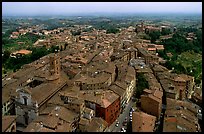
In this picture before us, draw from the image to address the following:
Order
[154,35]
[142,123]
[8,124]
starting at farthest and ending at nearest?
1. [154,35]
2. [142,123]
3. [8,124]

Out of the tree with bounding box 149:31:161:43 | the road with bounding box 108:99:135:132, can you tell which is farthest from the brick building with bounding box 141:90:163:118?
the tree with bounding box 149:31:161:43

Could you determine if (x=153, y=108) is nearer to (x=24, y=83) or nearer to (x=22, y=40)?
(x=24, y=83)

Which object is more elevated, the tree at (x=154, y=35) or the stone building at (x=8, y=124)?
the tree at (x=154, y=35)

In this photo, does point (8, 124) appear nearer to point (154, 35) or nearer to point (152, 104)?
point (152, 104)

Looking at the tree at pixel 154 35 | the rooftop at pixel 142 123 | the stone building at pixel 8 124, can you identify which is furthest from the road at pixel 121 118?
the tree at pixel 154 35

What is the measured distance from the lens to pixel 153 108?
1308cm

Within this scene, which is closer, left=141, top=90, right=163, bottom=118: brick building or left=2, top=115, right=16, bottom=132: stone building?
left=2, top=115, right=16, bottom=132: stone building

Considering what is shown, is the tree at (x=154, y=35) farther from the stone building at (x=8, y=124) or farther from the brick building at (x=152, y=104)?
the stone building at (x=8, y=124)

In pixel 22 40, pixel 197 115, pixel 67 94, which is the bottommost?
pixel 197 115

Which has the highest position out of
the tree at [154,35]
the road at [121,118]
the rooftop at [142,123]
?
the tree at [154,35]

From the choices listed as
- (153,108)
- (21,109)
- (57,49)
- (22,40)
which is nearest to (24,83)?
(21,109)

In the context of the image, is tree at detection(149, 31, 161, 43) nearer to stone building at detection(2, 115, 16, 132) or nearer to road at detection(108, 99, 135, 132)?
road at detection(108, 99, 135, 132)

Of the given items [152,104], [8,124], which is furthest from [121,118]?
[8,124]

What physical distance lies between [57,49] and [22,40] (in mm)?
12663
